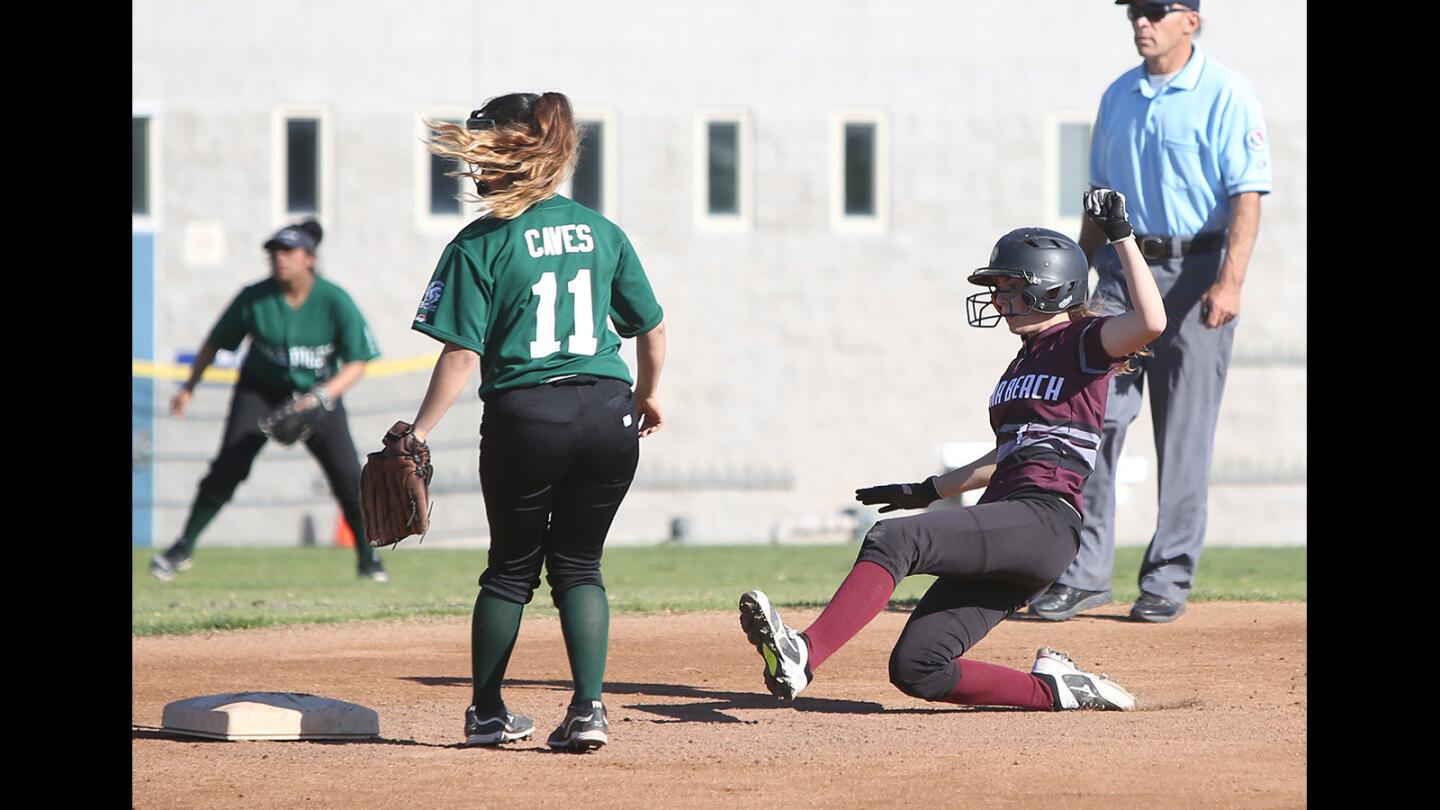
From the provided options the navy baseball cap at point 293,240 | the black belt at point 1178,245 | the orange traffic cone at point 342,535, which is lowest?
the orange traffic cone at point 342,535

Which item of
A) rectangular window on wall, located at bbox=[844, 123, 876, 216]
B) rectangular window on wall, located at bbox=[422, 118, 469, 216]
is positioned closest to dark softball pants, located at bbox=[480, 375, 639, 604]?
rectangular window on wall, located at bbox=[422, 118, 469, 216]

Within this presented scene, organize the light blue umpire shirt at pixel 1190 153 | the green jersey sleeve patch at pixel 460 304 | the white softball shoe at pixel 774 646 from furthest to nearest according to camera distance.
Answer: the light blue umpire shirt at pixel 1190 153
the white softball shoe at pixel 774 646
the green jersey sleeve patch at pixel 460 304

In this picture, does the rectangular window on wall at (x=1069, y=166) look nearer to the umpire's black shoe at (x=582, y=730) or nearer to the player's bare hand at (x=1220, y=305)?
the player's bare hand at (x=1220, y=305)

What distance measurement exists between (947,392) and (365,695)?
54.7ft

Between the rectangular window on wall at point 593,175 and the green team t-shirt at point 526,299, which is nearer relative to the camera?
the green team t-shirt at point 526,299

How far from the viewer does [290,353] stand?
12.2m

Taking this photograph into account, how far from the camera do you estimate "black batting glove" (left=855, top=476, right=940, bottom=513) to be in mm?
6215

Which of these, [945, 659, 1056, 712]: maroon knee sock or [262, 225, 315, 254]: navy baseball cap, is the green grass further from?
[945, 659, 1056, 712]: maroon knee sock

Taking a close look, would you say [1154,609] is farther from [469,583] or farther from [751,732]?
[469,583]

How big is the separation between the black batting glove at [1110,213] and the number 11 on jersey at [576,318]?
5.57ft

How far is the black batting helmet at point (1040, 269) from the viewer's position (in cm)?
638

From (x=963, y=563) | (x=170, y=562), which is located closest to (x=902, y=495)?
(x=963, y=563)

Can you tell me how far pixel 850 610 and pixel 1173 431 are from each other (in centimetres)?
320

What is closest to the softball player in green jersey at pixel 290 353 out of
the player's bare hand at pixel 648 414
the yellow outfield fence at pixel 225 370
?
the player's bare hand at pixel 648 414
